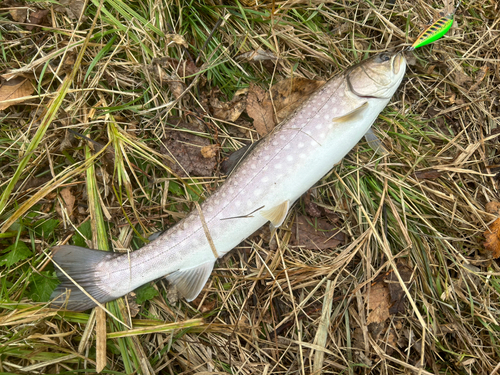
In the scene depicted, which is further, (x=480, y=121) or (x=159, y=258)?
(x=480, y=121)

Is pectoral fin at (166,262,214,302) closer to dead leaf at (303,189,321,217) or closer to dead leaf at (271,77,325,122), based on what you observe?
dead leaf at (303,189,321,217)

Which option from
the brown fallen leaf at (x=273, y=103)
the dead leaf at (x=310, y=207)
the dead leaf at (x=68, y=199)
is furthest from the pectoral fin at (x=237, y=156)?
the dead leaf at (x=68, y=199)

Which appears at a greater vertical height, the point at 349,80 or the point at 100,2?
the point at 100,2

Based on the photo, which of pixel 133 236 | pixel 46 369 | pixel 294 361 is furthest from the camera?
pixel 133 236

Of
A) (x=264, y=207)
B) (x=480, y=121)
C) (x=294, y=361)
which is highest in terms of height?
(x=264, y=207)

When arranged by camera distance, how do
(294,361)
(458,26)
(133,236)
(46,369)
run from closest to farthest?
(46,369), (294,361), (133,236), (458,26)

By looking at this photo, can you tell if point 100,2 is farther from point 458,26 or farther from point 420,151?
point 458,26

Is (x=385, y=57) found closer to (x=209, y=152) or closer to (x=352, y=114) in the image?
(x=352, y=114)

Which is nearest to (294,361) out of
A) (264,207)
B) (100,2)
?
(264,207)
